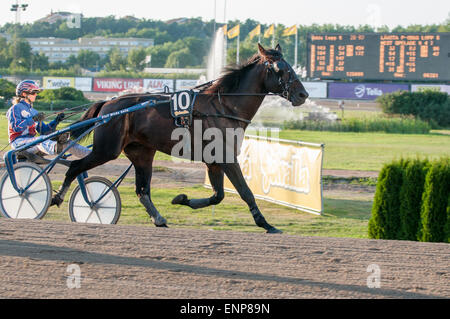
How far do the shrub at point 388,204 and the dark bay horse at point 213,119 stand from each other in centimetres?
109

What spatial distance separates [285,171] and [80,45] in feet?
306

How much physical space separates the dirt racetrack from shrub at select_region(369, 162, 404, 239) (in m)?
0.98

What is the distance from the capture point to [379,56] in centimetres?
2897

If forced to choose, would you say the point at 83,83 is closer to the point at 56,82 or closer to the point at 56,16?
the point at 56,82

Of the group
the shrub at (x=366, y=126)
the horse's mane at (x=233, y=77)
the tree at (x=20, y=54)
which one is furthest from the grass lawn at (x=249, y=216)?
the tree at (x=20, y=54)

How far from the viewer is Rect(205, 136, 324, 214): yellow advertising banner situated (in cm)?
889

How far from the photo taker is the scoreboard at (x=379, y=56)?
28172 millimetres

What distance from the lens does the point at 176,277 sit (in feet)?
13.4

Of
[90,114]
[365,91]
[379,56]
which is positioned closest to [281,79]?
[90,114]

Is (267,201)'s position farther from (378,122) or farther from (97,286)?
(378,122)

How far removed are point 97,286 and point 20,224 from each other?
1988 mm

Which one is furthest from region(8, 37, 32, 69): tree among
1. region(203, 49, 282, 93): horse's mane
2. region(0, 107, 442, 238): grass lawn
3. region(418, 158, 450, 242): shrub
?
region(418, 158, 450, 242): shrub
